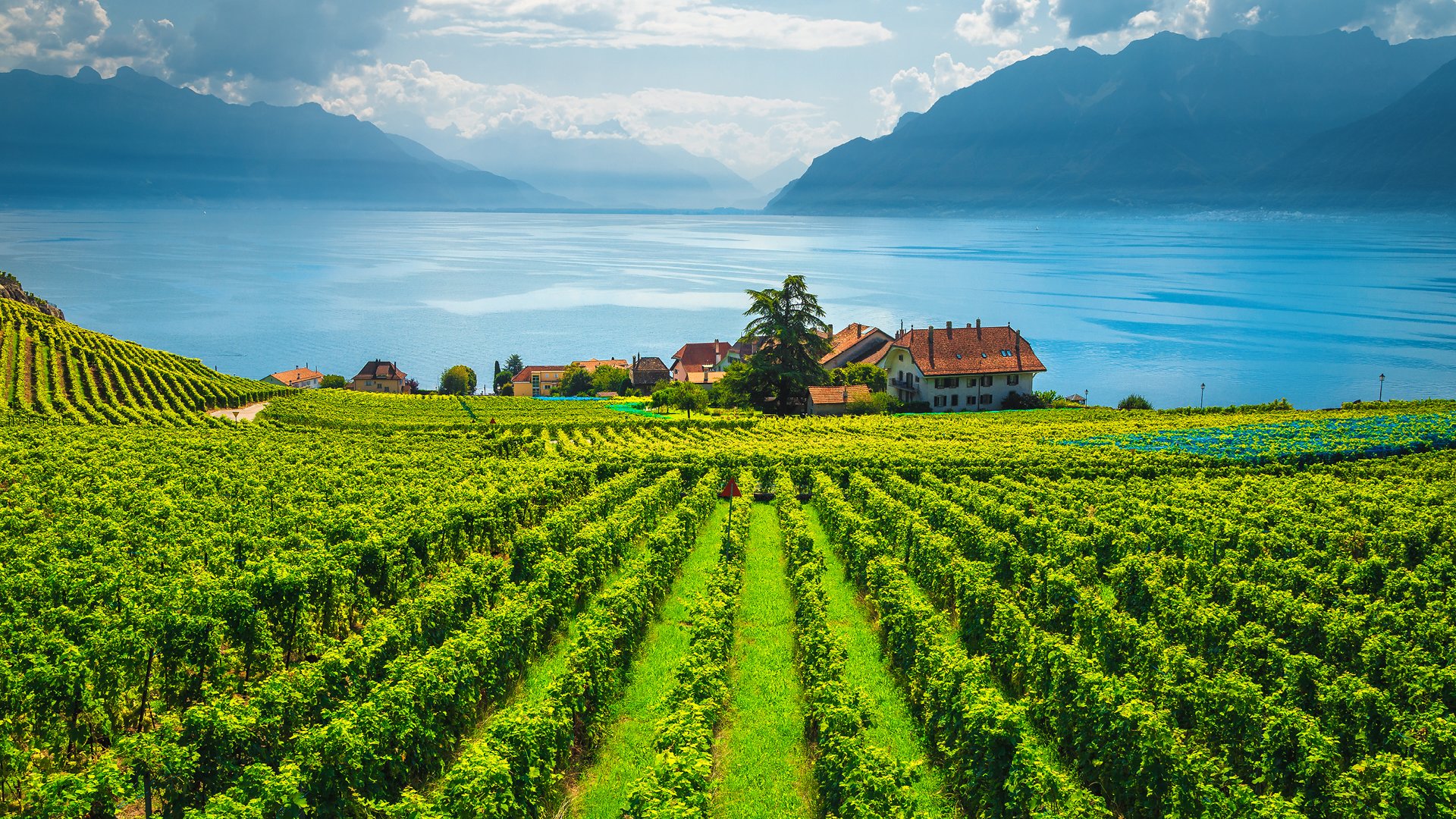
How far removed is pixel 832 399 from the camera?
6969cm

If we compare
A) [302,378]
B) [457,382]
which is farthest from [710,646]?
[302,378]

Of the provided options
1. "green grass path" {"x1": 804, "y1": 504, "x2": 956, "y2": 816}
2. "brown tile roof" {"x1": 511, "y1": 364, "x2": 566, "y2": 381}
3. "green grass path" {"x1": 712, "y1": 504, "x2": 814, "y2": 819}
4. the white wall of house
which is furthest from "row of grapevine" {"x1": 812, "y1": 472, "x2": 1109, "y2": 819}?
"brown tile roof" {"x1": 511, "y1": 364, "x2": 566, "y2": 381}

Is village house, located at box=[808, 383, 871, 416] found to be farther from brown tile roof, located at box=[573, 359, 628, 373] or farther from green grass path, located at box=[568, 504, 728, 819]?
green grass path, located at box=[568, 504, 728, 819]

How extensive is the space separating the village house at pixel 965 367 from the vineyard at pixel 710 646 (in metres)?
39.3

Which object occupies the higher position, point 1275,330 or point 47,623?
→ point 1275,330

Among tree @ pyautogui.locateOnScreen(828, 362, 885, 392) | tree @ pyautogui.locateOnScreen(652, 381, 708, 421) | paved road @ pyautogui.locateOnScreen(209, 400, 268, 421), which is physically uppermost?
tree @ pyautogui.locateOnScreen(828, 362, 885, 392)

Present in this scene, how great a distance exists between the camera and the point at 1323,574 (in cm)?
1947

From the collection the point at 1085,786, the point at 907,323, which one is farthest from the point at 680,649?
the point at 907,323

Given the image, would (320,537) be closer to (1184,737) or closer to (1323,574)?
(1184,737)

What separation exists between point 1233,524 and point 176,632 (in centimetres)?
2548

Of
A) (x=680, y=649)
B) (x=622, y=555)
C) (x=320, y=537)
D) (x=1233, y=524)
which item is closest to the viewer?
(x=680, y=649)

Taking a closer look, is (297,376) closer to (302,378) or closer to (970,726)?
(302,378)

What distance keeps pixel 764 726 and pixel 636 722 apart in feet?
7.82

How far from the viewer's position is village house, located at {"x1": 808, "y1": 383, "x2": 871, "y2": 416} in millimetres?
69250
